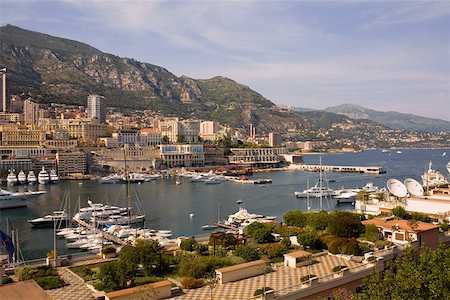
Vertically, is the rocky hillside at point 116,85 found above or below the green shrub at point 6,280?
→ above

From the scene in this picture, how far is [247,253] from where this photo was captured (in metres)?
9.88

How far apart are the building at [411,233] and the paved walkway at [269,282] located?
228 centimetres

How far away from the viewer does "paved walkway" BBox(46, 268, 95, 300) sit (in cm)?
764

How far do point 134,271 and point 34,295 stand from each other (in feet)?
6.28

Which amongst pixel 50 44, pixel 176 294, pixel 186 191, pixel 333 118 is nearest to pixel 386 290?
pixel 176 294

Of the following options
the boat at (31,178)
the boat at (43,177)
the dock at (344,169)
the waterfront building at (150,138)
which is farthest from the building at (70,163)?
the dock at (344,169)

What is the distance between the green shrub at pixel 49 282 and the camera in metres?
8.08

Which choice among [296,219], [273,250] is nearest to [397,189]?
[296,219]

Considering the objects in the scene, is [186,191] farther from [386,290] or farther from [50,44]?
[50,44]

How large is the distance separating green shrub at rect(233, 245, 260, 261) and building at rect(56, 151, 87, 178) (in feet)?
131

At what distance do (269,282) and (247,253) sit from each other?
160 centimetres

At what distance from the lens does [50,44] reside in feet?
386

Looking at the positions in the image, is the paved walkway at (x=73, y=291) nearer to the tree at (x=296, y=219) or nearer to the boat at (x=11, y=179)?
the tree at (x=296, y=219)

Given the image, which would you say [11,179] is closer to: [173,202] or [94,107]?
[173,202]
